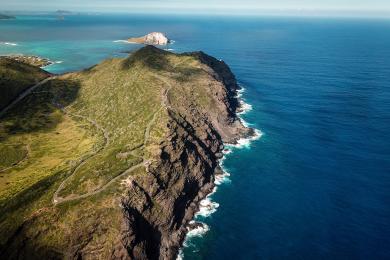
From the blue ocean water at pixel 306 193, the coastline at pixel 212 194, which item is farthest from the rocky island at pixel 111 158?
the blue ocean water at pixel 306 193

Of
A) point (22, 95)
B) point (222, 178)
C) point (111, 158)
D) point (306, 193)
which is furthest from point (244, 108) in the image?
point (22, 95)

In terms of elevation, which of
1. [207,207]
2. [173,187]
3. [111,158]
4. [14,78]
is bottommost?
[207,207]

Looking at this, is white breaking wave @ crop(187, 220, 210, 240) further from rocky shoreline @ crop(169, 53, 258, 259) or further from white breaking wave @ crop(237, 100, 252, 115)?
white breaking wave @ crop(237, 100, 252, 115)

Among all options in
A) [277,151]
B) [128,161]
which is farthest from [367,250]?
[128,161]

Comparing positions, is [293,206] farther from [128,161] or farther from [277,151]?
[128,161]

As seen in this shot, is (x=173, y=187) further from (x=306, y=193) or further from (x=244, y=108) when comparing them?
(x=244, y=108)
